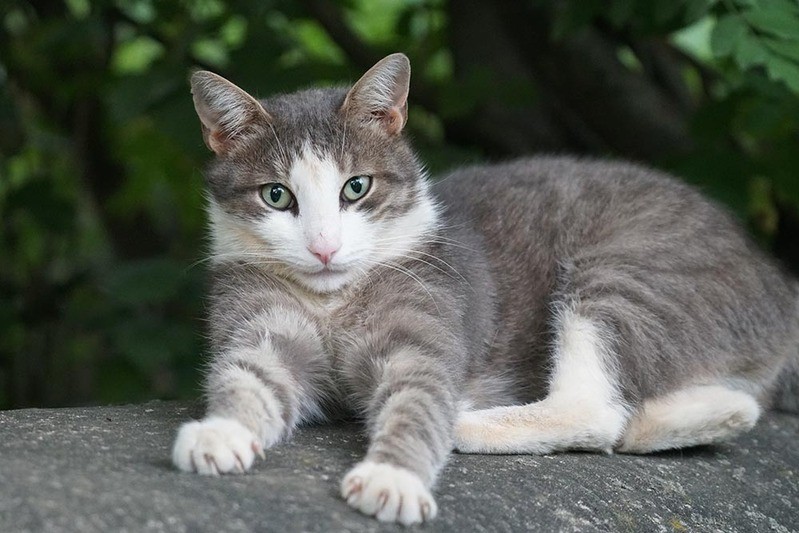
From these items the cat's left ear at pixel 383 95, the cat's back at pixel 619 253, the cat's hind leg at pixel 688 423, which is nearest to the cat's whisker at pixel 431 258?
the cat's back at pixel 619 253

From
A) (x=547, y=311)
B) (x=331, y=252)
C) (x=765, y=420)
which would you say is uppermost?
(x=331, y=252)

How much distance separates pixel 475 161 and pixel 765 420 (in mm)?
1819

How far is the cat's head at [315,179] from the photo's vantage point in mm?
3225

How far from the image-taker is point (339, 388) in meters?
3.36

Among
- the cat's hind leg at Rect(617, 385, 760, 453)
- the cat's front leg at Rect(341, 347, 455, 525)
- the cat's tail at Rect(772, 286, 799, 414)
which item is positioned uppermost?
the cat's front leg at Rect(341, 347, 455, 525)

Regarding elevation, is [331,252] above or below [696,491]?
above

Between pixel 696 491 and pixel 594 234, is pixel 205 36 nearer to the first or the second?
pixel 594 234

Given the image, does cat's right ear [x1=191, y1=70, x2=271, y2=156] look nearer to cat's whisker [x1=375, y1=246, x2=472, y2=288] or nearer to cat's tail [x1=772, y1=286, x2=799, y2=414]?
cat's whisker [x1=375, y1=246, x2=472, y2=288]

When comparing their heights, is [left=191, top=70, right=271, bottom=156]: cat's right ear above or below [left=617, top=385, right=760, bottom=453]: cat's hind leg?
above

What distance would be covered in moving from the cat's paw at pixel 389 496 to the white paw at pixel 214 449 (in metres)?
0.28

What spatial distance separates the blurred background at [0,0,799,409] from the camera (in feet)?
14.5

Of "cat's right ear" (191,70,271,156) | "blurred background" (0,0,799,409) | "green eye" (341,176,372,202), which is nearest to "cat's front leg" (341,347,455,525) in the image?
"green eye" (341,176,372,202)

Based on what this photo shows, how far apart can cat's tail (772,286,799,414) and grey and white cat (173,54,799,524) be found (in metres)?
0.07

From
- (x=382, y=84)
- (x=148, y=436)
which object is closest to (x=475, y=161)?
(x=382, y=84)
